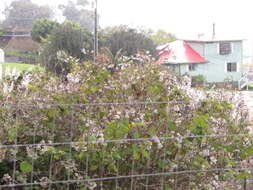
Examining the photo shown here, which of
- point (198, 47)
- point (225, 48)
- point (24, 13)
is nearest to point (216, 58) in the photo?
point (225, 48)

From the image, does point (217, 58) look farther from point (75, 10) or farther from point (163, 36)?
point (75, 10)

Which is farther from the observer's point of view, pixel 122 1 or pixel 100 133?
pixel 122 1

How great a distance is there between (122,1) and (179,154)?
78.9 ft

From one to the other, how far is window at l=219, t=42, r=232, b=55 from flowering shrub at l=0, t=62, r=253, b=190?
20773 mm

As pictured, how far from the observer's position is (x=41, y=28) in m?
20.0

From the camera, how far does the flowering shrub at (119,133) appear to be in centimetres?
172

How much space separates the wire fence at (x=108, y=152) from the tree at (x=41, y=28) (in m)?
18.7

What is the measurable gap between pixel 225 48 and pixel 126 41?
7.14 metres

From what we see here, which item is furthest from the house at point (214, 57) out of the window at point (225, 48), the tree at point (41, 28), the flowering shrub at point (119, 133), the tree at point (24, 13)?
the flowering shrub at point (119, 133)

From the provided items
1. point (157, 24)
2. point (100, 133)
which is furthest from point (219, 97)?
point (157, 24)

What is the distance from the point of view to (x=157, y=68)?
7.64ft

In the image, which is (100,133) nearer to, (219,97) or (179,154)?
(179,154)

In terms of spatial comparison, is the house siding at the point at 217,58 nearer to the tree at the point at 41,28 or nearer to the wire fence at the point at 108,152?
the tree at the point at 41,28

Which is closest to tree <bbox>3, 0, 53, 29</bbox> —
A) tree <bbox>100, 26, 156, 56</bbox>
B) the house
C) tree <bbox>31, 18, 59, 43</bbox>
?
tree <bbox>31, 18, 59, 43</bbox>
